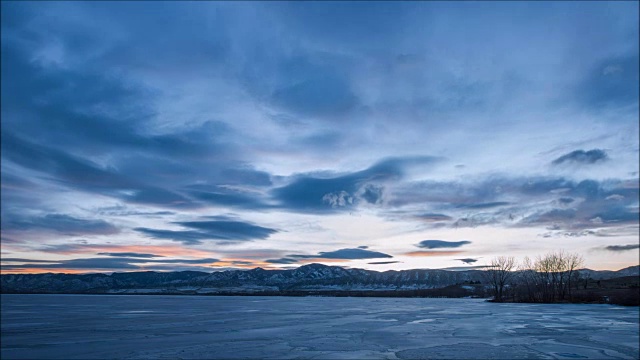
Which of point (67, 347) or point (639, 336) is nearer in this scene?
point (67, 347)

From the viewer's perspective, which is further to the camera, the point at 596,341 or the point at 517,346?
the point at 596,341

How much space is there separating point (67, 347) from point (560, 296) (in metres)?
102

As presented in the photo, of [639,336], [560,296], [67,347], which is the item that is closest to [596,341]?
[639,336]

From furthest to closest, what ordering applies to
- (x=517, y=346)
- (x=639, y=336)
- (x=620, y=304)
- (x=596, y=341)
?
1. (x=620, y=304)
2. (x=639, y=336)
3. (x=596, y=341)
4. (x=517, y=346)

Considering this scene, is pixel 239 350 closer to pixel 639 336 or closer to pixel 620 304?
pixel 639 336

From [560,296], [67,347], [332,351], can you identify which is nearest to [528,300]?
[560,296]

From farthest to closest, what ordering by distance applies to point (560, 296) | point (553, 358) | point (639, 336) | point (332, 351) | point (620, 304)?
point (560, 296)
point (620, 304)
point (639, 336)
point (332, 351)
point (553, 358)

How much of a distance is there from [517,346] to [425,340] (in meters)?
5.49

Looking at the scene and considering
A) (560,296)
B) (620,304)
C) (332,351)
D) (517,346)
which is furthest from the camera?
(560,296)

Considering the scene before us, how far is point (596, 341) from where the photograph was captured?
26906 mm

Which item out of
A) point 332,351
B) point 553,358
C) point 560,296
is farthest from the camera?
point 560,296

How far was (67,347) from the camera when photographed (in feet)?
78.2

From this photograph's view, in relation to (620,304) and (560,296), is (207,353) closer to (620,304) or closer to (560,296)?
(620,304)

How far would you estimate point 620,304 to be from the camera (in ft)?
248
